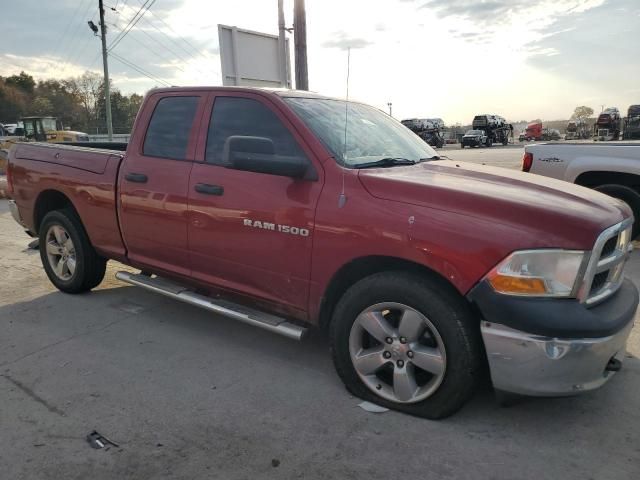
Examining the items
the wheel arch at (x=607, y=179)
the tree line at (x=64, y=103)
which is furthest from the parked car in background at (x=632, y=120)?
the tree line at (x=64, y=103)

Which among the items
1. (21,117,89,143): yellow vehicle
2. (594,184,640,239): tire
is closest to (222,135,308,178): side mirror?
(594,184,640,239): tire

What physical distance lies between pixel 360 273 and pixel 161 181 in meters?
1.79

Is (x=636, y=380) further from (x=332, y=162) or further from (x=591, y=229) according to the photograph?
(x=332, y=162)

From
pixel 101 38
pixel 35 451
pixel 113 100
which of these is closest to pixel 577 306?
pixel 35 451

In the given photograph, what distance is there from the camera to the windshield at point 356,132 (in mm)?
3441

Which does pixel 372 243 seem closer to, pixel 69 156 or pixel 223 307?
pixel 223 307

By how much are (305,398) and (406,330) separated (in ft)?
2.66

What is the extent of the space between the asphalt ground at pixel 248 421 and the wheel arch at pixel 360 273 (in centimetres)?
Result: 53

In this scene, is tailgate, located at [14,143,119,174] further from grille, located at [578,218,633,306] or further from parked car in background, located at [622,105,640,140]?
parked car in background, located at [622,105,640,140]

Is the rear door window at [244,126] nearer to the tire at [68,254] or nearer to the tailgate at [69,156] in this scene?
the tailgate at [69,156]

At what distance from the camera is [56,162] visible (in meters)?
4.98

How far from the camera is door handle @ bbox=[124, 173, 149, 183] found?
4168 millimetres

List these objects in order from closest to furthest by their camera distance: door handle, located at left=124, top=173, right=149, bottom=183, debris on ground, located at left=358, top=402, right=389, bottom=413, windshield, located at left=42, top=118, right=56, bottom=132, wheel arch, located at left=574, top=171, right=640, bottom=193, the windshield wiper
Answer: debris on ground, located at left=358, top=402, right=389, bottom=413, the windshield wiper, door handle, located at left=124, top=173, right=149, bottom=183, wheel arch, located at left=574, top=171, right=640, bottom=193, windshield, located at left=42, top=118, right=56, bottom=132

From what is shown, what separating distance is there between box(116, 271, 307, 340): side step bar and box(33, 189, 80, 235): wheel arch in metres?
1.20
